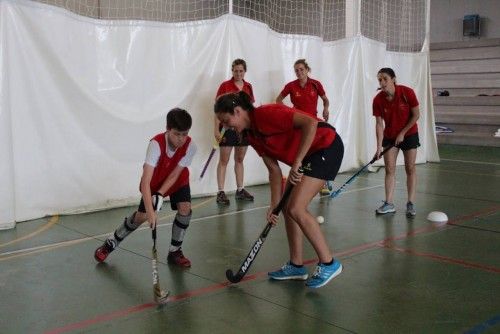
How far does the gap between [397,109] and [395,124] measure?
15cm

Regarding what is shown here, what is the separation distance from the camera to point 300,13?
8062mm

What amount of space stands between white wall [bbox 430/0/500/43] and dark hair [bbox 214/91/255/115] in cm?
1348

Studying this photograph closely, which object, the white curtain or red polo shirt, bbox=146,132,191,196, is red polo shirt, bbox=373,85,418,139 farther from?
red polo shirt, bbox=146,132,191,196

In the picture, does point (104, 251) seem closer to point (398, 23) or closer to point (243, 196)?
point (243, 196)

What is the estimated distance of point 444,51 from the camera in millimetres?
13898

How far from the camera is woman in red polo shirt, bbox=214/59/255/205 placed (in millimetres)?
5590

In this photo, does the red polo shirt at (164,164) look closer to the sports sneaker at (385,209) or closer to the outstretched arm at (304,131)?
the outstretched arm at (304,131)


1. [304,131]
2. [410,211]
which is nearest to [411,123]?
[410,211]

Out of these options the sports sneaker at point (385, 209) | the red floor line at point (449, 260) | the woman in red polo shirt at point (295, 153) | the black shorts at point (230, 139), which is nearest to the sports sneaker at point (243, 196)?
the black shorts at point (230, 139)

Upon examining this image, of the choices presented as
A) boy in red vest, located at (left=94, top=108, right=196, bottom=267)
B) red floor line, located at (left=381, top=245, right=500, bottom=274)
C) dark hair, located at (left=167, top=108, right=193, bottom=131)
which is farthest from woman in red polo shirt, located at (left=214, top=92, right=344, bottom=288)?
red floor line, located at (left=381, top=245, right=500, bottom=274)

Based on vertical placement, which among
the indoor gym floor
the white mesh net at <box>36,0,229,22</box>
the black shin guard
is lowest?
the indoor gym floor

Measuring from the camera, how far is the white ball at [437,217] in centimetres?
481

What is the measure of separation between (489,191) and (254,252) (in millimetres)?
4357

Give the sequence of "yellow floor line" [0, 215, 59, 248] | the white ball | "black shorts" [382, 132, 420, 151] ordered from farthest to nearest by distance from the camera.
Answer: "black shorts" [382, 132, 420, 151], the white ball, "yellow floor line" [0, 215, 59, 248]
